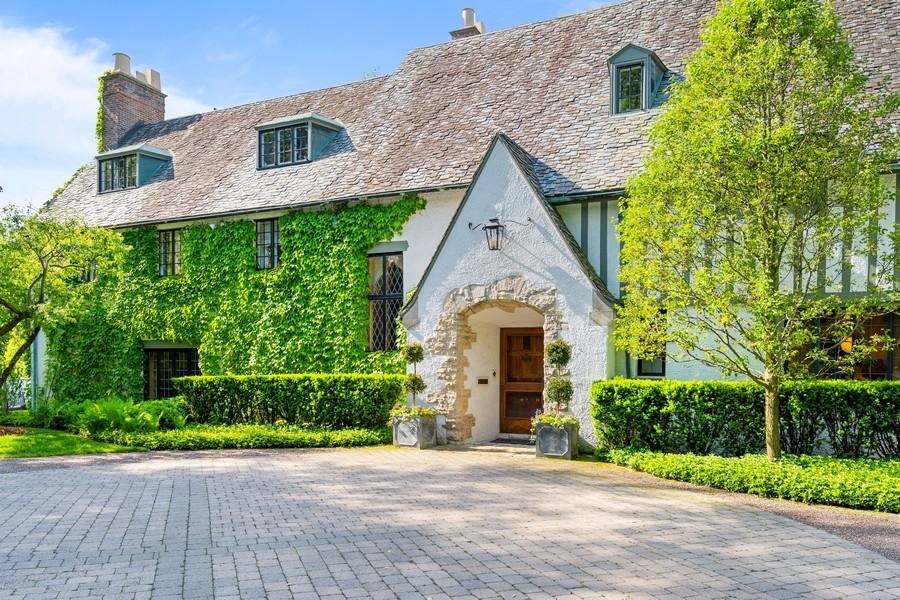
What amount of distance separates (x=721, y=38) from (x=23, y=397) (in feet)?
73.4

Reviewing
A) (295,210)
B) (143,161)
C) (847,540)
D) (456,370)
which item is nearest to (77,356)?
(143,161)

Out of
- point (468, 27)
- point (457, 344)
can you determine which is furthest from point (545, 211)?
point (468, 27)

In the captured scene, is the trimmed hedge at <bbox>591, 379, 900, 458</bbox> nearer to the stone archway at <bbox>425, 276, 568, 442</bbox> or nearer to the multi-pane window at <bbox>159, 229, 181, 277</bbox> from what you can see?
the stone archway at <bbox>425, 276, 568, 442</bbox>

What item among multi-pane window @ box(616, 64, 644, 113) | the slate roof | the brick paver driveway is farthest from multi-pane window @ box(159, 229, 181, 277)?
multi-pane window @ box(616, 64, 644, 113)

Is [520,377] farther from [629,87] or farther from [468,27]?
[468,27]

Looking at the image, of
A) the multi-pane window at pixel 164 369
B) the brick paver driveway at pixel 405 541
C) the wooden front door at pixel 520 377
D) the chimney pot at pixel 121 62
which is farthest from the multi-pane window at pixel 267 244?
the chimney pot at pixel 121 62

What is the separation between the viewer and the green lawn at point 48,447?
12.9 meters

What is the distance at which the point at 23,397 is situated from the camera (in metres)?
22.7

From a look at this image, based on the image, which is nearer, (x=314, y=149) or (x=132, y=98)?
(x=314, y=149)

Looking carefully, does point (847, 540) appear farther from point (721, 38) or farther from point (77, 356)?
point (77, 356)

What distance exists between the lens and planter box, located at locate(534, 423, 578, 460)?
1173 centimetres

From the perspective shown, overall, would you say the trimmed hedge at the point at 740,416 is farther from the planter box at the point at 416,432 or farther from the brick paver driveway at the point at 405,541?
the planter box at the point at 416,432

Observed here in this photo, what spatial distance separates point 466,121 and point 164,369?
10348 millimetres

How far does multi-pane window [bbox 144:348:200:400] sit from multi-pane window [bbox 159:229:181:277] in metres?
2.11
